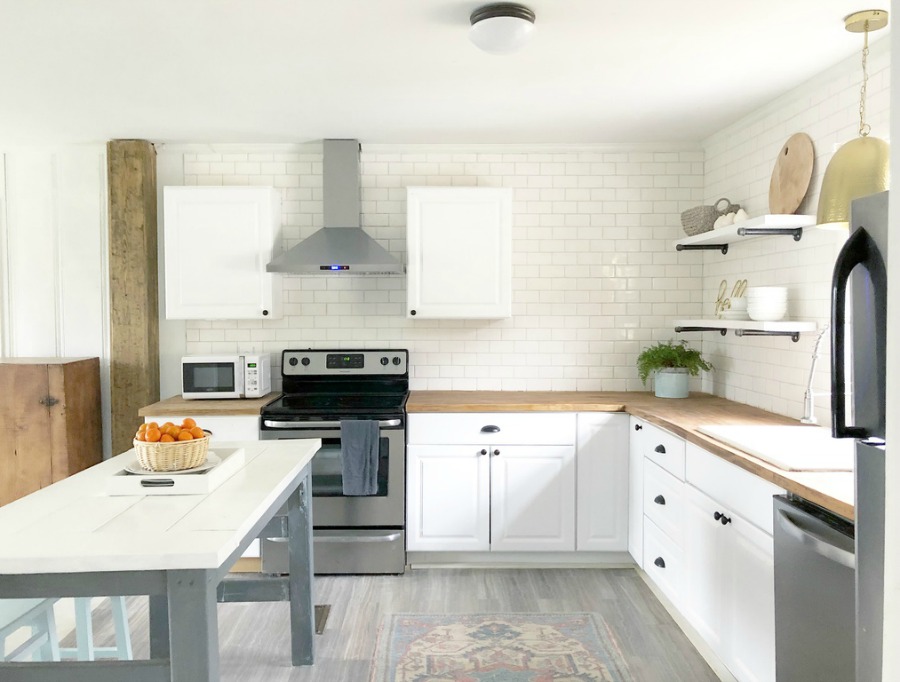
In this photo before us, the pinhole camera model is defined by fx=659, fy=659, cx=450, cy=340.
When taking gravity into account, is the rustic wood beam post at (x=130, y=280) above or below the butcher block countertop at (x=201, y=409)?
above

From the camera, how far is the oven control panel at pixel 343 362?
413 centimetres

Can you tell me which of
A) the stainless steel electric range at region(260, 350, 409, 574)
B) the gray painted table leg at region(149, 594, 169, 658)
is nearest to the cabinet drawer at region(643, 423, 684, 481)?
the stainless steel electric range at region(260, 350, 409, 574)

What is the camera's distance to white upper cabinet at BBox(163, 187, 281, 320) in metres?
3.87

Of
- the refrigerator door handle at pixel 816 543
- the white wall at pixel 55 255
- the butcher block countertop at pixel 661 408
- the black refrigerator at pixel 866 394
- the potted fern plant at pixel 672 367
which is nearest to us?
the black refrigerator at pixel 866 394

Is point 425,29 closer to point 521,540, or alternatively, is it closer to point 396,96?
point 396,96

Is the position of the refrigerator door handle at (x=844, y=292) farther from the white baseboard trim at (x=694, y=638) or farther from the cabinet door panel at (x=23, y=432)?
the cabinet door panel at (x=23, y=432)

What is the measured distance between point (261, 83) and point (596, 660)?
2.96 m

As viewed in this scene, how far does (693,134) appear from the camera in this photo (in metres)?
3.99

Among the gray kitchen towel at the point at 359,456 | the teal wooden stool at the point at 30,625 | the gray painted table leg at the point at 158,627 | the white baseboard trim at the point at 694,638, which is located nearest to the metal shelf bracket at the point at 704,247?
the white baseboard trim at the point at 694,638

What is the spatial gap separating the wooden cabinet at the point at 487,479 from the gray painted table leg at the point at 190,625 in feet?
7.09

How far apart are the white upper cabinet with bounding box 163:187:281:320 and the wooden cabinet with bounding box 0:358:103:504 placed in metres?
0.76

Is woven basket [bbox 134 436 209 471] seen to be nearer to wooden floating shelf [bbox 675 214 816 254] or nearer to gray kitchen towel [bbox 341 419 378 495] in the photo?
gray kitchen towel [bbox 341 419 378 495]

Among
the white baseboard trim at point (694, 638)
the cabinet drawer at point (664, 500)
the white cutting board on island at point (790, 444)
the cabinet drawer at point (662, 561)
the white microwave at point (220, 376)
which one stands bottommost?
the white baseboard trim at point (694, 638)

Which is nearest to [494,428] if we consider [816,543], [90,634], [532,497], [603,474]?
[532,497]
